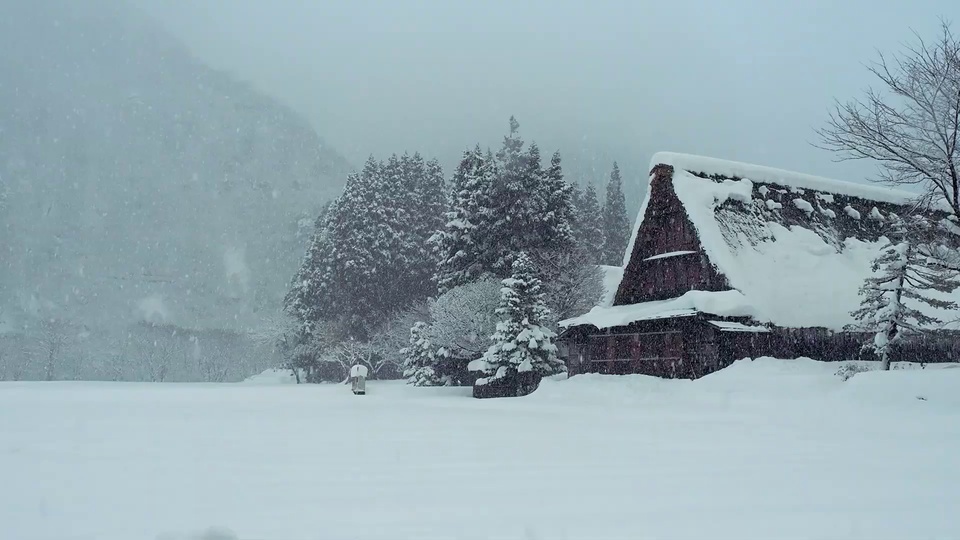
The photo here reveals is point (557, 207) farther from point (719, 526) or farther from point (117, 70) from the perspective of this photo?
point (117, 70)

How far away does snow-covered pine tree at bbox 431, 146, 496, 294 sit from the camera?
31578 millimetres

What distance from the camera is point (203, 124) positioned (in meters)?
132

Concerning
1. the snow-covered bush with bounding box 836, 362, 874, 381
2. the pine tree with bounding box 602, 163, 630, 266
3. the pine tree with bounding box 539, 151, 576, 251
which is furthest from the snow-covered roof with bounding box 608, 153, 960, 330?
the pine tree with bounding box 602, 163, 630, 266

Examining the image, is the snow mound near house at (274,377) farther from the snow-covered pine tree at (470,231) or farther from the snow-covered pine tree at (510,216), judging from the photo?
the snow-covered pine tree at (510,216)

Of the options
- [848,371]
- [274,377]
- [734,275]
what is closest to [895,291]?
[848,371]

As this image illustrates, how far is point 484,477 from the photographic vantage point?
547cm

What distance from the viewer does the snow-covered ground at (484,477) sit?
3.81m

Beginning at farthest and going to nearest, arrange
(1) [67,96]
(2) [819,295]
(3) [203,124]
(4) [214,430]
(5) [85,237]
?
1. (3) [203,124]
2. (1) [67,96]
3. (5) [85,237]
4. (2) [819,295]
5. (4) [214,430]

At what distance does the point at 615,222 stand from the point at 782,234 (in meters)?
34.1

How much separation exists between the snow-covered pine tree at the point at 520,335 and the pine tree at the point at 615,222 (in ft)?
105

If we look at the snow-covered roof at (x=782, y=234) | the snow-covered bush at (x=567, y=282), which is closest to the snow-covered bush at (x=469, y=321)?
the snow-covered bush at (x=567, y=282)

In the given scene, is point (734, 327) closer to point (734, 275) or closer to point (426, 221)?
point (734, 275)

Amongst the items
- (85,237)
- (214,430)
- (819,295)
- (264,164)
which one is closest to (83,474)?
(214,430)

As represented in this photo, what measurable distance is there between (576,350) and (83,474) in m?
A: 20.5
